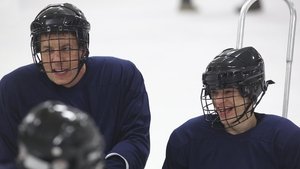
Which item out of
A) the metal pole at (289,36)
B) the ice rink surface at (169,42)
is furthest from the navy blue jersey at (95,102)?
the ice rink surface at (169,42)

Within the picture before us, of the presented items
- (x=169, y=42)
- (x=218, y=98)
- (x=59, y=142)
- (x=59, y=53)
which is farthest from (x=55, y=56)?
(x=169, y=42)

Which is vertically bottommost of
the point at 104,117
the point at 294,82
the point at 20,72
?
the point at 294,82

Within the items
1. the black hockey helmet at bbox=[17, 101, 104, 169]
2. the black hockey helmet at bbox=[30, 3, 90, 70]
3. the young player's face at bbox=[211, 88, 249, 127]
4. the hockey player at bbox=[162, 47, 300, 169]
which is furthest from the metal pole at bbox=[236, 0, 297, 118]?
the black hockey helmet at bbox=[17, 101, 104, 169]

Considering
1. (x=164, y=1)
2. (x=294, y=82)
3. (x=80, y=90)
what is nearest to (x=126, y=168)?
(x=80, y=90)

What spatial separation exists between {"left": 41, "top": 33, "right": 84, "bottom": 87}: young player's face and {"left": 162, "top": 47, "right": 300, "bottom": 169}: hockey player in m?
0.37

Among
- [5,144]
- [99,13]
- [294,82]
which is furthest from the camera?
[99,13]

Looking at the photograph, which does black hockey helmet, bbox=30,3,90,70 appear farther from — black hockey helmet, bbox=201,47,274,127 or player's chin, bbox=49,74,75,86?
black hockey helmet, bbox=201,47,274,127

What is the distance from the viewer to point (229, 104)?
4.45 ft

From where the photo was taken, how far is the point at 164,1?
524 cm

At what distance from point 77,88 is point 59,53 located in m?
0.19

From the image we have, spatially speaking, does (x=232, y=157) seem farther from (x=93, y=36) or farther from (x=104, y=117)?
(x=93, y=36)

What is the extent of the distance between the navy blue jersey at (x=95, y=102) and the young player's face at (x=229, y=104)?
0.29 m

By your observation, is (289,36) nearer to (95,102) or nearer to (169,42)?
(95,102)

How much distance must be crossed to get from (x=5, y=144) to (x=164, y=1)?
3.92m
